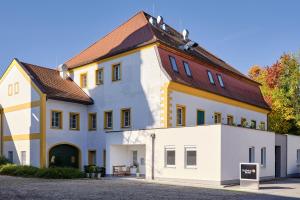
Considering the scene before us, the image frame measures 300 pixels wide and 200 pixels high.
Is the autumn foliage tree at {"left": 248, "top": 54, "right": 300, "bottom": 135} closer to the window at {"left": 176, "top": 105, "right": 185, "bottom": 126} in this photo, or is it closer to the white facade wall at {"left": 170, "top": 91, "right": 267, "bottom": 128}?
the white facade wall at {"left": 170, "top": 91, "right": 267, "bottom": 128}

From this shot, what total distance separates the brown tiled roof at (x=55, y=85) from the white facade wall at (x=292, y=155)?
49.8 ft

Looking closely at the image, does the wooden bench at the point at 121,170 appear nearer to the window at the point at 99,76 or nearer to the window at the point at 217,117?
the window at the point at 99,76

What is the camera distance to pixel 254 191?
17953 mm

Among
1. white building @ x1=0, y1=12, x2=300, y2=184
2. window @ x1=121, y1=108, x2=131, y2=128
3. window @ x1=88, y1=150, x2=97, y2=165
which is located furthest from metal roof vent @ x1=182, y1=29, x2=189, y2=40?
window @ x1=88, y1=150, x2=97, y2=165

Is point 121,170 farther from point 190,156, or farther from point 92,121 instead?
point 190,156

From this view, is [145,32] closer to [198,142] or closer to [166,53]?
[166,53]

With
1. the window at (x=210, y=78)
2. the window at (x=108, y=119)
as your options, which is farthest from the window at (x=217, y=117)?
the window at (x=108, y=119)

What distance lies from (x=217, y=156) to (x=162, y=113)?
570 cm

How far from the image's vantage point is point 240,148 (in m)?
22.2

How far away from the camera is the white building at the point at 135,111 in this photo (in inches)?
878

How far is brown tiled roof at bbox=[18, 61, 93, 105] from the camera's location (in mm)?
28078

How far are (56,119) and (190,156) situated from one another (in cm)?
1120

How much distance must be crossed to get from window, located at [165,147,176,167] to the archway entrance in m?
9.17

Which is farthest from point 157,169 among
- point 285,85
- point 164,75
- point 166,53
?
point 285,85
